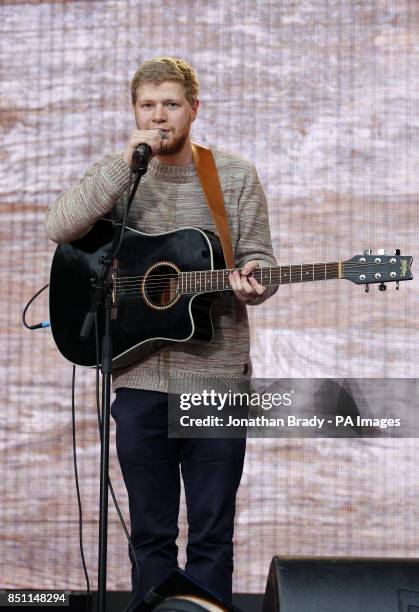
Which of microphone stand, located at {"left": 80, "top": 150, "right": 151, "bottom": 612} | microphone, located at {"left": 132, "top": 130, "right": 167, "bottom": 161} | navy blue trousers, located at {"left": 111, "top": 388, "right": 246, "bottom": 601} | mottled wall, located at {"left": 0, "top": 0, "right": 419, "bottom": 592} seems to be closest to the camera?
microphone stand, located at {"left": 80, "top": 150, "right": 151, "bottom": 612}

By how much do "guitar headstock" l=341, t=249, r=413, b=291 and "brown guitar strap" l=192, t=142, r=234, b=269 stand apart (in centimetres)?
28

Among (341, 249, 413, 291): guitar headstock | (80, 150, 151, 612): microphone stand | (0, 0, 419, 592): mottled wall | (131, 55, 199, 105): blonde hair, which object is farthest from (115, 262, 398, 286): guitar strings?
(0, 0, 419, 592): mottled wall

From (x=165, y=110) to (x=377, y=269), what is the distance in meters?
0.62

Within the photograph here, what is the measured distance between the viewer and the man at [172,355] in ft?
6.95

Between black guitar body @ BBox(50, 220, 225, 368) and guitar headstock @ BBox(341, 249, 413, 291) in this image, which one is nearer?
guitar headstock @ BBox(341, 249, 413, 291)

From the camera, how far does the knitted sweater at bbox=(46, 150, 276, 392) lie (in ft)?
7.04

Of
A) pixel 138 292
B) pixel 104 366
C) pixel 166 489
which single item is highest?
pixel 138 292

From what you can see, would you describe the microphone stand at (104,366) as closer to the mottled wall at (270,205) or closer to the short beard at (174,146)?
the short beard at (174,146)

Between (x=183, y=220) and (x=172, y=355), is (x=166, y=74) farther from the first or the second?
(x=172, y=355)

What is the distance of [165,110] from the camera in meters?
2.19

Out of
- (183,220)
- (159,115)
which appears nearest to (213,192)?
(183,220)

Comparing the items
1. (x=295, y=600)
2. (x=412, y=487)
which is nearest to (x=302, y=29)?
(x=412, y=487)

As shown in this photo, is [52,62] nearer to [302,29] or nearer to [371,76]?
[302,29]

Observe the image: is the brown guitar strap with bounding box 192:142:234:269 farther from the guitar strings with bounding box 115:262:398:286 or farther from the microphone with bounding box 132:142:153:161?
the microphone with bounding box 132:142:153:161
